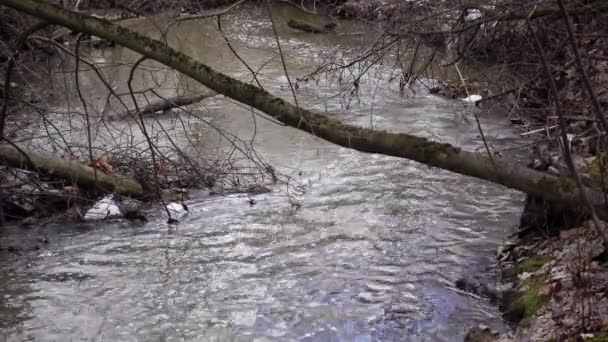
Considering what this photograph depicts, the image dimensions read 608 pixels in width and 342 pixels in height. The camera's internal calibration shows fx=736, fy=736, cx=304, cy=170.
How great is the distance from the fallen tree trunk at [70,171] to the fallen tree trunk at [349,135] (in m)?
3.40

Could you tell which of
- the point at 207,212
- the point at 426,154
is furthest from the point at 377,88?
the point at 426,154

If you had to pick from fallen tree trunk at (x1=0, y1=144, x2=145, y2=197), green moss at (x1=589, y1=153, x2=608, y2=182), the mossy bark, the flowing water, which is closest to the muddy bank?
the flowing water

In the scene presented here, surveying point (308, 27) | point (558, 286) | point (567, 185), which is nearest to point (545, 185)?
point (567, 185)

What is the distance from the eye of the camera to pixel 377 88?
12641 millimetres

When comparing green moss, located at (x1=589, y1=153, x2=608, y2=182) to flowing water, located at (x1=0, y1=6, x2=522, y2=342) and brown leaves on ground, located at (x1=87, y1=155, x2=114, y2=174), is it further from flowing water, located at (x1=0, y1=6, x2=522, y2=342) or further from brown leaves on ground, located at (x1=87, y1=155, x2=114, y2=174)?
brown leaves on ground, located at (x1=87, y1=155, x2=114, y2=174)

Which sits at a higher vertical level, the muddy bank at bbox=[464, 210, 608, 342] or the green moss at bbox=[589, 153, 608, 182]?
the green moss at bbox=[589, 153, 608, 182]

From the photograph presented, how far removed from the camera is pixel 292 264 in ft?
22.7

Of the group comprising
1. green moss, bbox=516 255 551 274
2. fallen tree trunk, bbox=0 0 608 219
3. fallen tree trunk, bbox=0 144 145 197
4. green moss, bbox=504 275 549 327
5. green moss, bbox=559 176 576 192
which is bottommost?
green moss, bbox=504 275 549 327

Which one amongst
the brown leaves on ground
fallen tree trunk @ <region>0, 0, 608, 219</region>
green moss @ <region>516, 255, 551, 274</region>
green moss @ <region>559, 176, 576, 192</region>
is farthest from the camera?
the brown leaves on ground

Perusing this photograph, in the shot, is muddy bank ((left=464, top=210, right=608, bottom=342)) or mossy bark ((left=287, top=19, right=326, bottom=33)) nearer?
muddy bank ((left=464, top=210, right=608, bottom=342))

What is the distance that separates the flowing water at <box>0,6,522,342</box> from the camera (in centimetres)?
582

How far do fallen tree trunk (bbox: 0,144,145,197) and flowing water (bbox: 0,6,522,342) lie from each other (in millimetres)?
493

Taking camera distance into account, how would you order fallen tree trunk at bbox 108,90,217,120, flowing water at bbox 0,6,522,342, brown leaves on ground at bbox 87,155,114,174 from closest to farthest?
1. flowing water at bbox 0,6,522,342
2. brown leaves on ground at bbox 87,155,114,174
3. fallen tree trunk at bbox 108,90,217,120

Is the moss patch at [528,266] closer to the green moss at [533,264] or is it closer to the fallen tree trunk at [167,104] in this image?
the green moss at [533,264]
